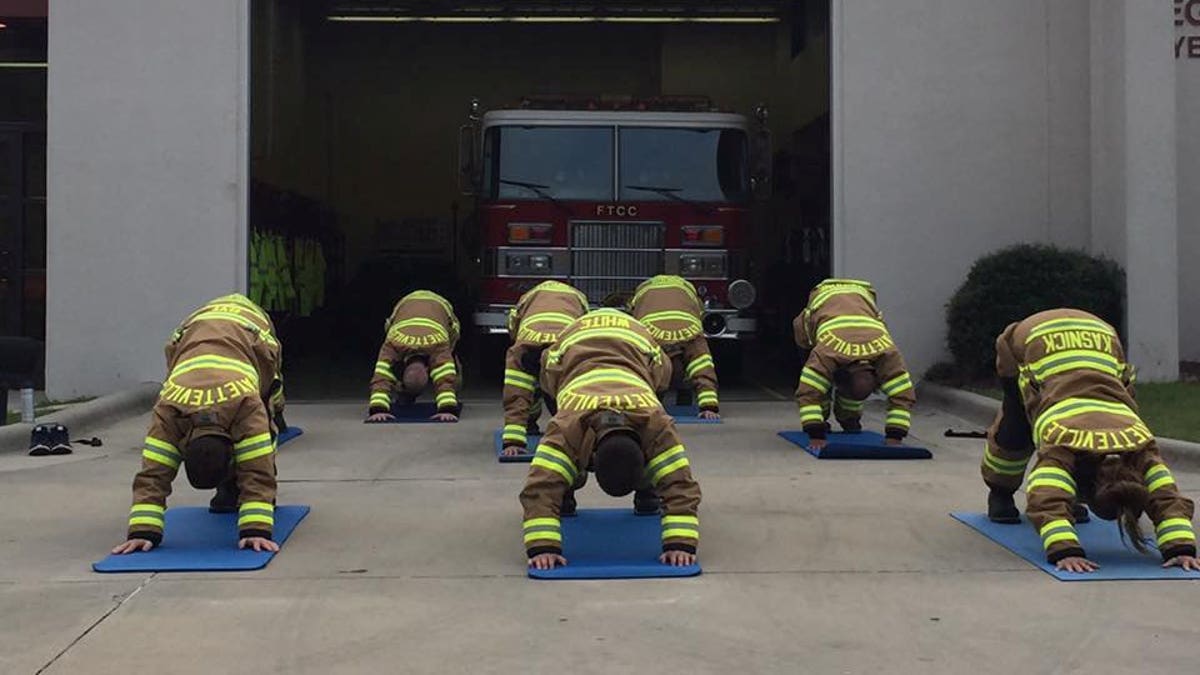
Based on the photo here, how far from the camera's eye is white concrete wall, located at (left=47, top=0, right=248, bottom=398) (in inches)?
573

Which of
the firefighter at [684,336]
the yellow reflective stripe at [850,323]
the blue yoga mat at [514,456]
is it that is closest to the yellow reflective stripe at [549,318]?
the blue yoga mat at [514,456]

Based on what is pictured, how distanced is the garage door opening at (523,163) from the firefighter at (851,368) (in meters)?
4.34

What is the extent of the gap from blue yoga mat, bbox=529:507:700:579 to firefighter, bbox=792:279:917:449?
2613 mm

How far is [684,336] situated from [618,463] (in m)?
5.98

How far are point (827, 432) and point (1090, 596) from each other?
4.78m

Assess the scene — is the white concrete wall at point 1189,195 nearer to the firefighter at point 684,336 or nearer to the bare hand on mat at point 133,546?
the firefighter at point 684,336

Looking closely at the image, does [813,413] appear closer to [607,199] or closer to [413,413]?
[413,413]

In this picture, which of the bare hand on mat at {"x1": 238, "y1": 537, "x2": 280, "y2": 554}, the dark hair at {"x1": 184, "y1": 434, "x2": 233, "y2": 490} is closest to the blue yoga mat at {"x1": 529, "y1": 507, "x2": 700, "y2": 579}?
the bare hand on mat at {"x1": 238, "y1": 537, "x2": 280, "y2": 554}

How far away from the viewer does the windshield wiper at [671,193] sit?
15.0 metres

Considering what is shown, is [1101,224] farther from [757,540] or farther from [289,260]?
[289,260]

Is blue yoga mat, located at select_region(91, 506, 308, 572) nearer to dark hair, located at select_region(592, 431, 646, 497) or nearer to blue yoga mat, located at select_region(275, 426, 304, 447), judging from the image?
dark hair, located at select_region(592, 431, 646, 497)

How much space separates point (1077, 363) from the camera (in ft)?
22.1

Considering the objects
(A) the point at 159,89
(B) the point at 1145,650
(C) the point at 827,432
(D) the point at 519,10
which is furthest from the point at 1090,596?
(D) the point at 519,10

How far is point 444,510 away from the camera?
8.20 meters
